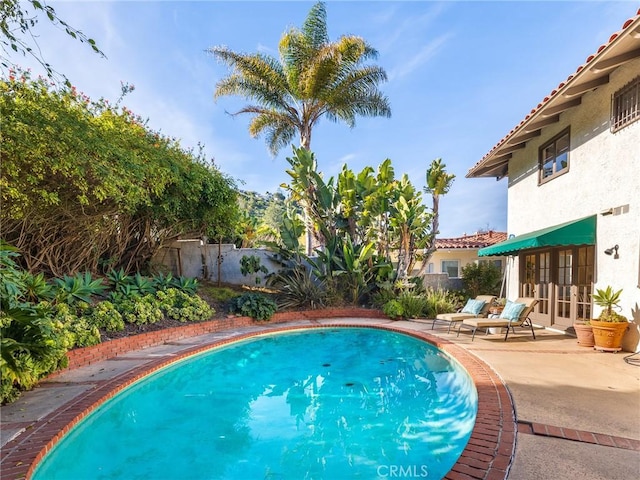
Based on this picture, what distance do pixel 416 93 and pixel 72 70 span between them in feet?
54.0

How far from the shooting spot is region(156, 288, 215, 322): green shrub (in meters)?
12.7


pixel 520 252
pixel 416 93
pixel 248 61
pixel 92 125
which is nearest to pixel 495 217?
pixel 416 93

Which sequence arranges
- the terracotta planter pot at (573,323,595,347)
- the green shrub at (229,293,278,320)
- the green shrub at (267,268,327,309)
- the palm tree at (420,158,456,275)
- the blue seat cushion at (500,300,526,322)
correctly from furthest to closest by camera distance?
1. the green shrub at (267,268,327,309)
2. the palm tree at (420,158,456,275)
3. the green shrub at (229,293,278,320)
4. the blue seat cushion at (500,300,526,322)
5. the terracotta planter pot at (573,323,595,347)

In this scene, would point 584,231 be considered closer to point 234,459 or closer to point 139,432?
point 234,459

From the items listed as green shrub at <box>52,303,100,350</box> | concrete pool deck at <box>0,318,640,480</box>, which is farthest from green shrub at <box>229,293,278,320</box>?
green shrub at <box>52,303,100,350</box>

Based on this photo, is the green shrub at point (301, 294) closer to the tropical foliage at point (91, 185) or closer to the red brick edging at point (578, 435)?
the tropical foliage at point (91, 185)

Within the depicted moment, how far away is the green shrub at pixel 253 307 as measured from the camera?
1477 cm

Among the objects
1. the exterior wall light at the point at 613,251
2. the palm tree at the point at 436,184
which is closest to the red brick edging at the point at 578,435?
the exterior wall light at the point at 613,251

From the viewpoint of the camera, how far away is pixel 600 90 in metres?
9.44

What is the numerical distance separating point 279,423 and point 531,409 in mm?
4291

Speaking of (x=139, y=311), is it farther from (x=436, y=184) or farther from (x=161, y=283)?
(x=436, y=184)

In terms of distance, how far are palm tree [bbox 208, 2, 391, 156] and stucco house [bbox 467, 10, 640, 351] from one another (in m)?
9.55

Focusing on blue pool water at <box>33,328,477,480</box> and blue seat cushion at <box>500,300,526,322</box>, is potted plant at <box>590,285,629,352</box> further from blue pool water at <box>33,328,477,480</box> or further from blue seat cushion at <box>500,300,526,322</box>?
blue pool water at <box>33,328,477,480</box>

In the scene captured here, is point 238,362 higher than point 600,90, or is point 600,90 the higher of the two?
point 600,90
